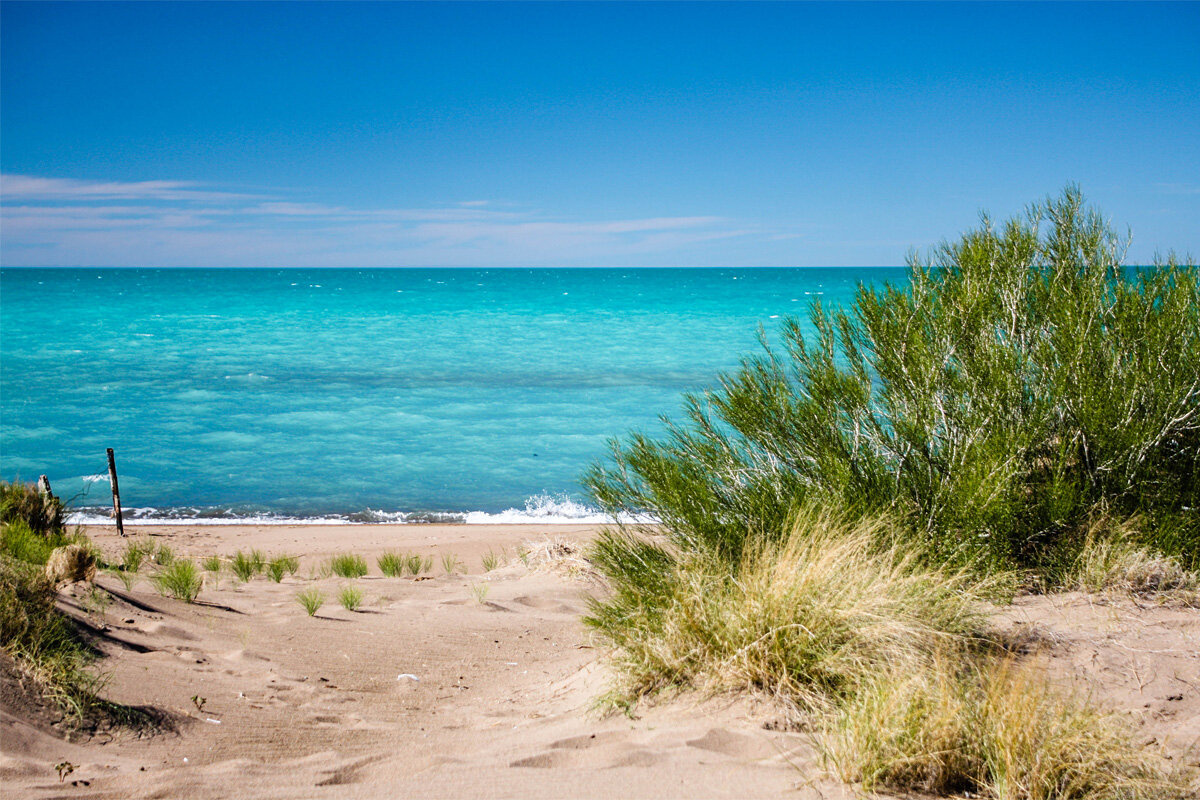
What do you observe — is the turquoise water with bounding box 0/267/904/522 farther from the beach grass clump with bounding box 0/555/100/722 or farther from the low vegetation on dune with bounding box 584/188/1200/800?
the beach grass clump with bounding box 0/555/100/722

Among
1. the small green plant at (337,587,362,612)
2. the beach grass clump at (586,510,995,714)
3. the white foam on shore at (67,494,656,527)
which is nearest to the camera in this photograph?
the beach grass clump at (586,510,995,714)

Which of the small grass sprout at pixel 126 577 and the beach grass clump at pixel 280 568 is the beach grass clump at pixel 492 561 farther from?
the small grass sprout at pixel 126 577

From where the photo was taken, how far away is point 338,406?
22.4m

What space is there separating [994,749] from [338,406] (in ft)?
70.3

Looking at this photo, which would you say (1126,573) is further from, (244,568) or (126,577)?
(244,568)

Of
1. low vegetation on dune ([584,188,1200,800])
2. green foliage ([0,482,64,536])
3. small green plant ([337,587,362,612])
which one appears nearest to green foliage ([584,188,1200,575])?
low vegetation on dune ([584,188,1200,800])

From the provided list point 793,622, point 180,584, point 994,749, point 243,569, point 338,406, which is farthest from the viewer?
point 338,406

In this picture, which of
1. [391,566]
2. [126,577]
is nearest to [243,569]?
[391,566]

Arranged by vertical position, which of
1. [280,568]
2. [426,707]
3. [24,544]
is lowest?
[280,568]

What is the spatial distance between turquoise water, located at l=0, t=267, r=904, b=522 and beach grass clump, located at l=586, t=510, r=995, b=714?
4760 millimetres

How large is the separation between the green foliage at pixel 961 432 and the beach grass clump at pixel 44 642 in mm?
2796

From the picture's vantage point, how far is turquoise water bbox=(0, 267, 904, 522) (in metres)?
14.1

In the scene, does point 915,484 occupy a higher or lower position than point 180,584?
higher

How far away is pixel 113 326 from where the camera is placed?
4569 centimetres
